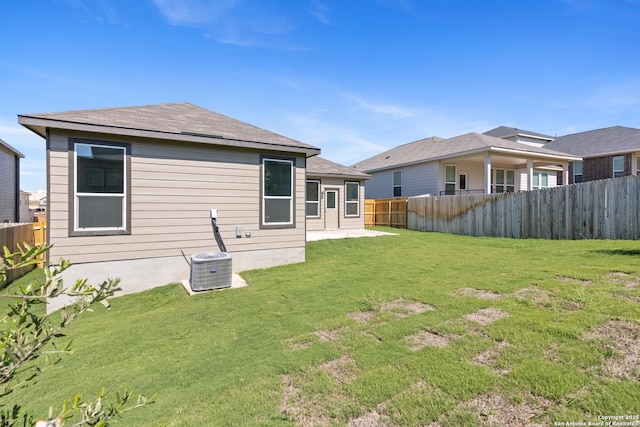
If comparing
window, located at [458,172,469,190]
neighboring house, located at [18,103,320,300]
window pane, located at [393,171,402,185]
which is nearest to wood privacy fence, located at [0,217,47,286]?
neighboring house, located at [18,103,320,300]

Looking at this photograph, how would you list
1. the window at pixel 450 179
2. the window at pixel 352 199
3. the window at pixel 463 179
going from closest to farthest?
1. the window at pixel 352 199
2. the window at pixel 450 179
3. the window at pixel 463 179

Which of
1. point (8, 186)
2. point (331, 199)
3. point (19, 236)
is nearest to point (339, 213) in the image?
point (331, 199)

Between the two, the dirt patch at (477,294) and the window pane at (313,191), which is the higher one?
the window pane at (313,191)

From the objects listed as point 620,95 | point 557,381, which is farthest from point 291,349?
point 620,95

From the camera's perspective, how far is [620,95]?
1502 cm

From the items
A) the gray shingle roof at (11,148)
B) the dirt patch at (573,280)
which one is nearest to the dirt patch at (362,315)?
the dirt patch at (573,280)

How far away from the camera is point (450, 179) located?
1852 cm

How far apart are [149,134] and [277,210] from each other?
148 inches

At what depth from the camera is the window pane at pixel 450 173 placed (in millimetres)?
18344

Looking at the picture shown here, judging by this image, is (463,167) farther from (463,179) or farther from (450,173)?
(450,173)

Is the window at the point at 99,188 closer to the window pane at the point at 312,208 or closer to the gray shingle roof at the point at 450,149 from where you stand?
the window pane at the point at 312,208

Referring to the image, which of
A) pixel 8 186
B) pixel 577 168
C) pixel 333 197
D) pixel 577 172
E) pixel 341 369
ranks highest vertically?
pixel 577 168

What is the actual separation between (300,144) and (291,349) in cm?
648

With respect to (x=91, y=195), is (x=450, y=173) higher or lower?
higher
